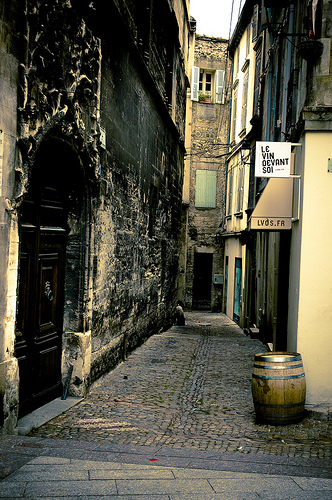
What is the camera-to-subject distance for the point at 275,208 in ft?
24.7

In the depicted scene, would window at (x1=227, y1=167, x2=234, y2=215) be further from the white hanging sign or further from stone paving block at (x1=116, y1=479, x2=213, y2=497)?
stone paving block at (x1=116, y1=479, x2=213, y2=497)

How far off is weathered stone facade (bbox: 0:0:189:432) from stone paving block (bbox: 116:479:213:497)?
1398mm

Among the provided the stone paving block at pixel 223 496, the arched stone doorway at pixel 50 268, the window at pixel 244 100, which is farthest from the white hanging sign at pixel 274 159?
the window at pixel 244 100

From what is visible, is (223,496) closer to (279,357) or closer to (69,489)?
(69,489)

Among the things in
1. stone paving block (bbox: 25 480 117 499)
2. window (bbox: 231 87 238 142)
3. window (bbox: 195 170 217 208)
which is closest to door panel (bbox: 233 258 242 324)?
window (bbox: 195 170 217 208)

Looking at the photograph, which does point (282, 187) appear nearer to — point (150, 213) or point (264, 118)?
point (150, 213)

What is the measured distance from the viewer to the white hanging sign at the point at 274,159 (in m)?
6.34

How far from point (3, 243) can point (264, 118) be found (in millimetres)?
11158

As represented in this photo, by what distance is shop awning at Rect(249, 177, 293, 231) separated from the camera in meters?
7.25

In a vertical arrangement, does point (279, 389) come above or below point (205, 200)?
below

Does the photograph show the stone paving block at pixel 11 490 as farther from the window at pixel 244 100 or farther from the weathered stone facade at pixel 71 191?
the window at pixel 244 100

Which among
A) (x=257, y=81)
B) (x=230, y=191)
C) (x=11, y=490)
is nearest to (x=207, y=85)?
(x=230, y=191)

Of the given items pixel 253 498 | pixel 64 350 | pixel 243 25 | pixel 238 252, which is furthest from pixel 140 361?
pixel 243 25

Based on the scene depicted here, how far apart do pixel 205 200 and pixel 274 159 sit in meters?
17.6
